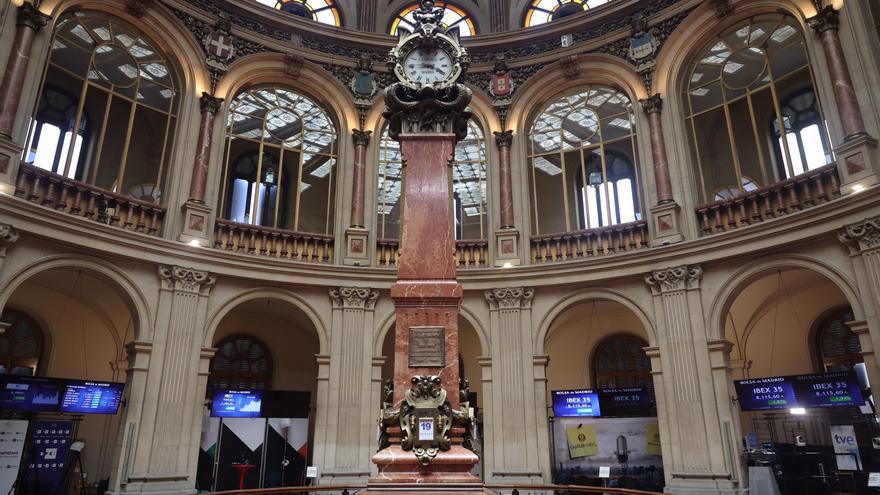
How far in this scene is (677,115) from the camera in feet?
48.9

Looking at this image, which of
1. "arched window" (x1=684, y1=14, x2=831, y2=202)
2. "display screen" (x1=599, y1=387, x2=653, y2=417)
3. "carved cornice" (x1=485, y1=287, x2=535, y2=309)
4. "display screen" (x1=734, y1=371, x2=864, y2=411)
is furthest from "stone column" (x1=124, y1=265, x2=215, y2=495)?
"arched window" (x1=684, y1=14, x2=831, y2=202)

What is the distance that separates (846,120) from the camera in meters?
11.8

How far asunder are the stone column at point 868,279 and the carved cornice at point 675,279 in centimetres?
288

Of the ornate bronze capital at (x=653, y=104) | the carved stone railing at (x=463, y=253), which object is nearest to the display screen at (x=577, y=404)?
the carved stone railing at (x=463, y=253)

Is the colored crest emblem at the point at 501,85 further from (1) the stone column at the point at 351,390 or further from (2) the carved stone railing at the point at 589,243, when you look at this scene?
(1) the stone column at the point at 351,390

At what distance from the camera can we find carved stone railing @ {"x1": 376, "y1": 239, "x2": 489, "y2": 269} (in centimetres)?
1571

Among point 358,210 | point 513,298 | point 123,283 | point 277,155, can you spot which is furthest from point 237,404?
point 277,155

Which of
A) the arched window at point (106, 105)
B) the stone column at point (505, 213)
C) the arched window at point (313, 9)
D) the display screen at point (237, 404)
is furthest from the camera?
the arched window at point (313, 9)

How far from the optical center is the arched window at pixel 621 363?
17.4 m

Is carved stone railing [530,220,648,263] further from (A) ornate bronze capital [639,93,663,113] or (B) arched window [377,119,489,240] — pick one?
(A) ornate bronze capital [639,93,663,113]

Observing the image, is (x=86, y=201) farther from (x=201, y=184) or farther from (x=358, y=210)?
(x=358, y=210)

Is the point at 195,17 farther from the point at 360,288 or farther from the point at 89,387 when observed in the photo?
the point at 89,387

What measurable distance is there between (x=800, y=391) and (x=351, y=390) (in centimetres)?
940

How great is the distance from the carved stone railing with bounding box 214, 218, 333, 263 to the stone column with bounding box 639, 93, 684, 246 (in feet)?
25.9
